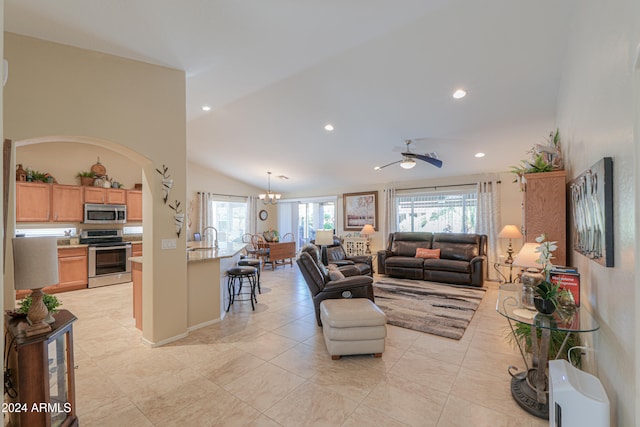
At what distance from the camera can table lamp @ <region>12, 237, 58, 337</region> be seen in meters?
1.45

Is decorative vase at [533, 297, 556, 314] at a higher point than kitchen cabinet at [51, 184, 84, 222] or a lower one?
lower

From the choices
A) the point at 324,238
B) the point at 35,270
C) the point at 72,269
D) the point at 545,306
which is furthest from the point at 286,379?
the point at 72,269

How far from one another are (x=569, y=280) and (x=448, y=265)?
345cm

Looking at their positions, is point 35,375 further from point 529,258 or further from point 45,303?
point 529,258

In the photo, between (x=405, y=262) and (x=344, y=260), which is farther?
(x=405, y=262)

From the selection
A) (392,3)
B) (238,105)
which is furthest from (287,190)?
(392,3)

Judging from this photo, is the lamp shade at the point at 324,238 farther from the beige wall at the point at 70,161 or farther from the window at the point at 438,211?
the beige wall at the point at 70,161

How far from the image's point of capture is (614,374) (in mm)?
1452

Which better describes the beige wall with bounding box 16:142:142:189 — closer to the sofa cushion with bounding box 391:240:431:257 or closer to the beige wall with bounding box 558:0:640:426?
the sofa cushion with bounding box 391:240:431:257

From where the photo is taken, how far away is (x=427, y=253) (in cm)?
613

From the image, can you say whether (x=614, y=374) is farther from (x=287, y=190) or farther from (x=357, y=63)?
(x=287, y=190)

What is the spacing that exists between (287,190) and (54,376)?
7.93m

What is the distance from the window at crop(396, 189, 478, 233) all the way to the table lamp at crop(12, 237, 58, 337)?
669 cm

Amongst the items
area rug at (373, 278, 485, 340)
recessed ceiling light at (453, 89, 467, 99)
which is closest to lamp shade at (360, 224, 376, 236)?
area rug at (373, 278, 485, 340)
